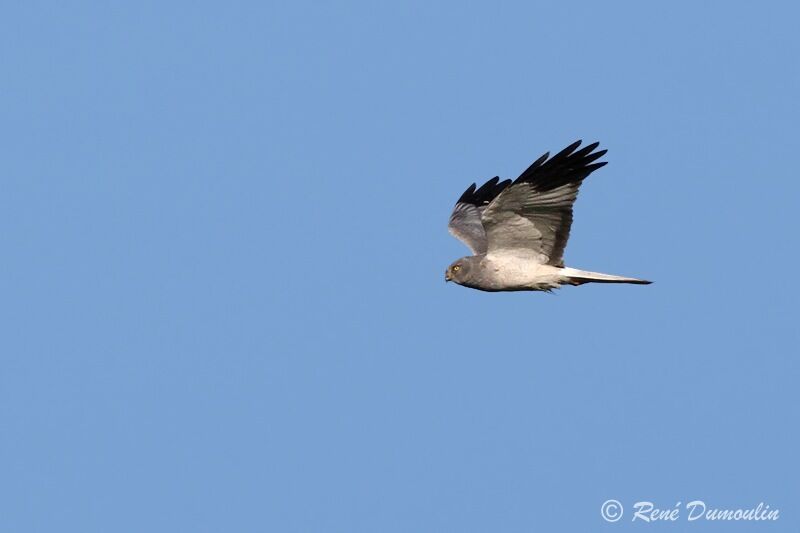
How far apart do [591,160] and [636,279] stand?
1653 mm

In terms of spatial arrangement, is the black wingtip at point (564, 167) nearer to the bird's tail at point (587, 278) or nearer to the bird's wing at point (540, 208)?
the bird's wing at point (540, 208)

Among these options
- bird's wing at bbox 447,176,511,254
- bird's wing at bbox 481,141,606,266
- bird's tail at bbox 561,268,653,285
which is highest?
bird's wing at bbox 447,176,511,254

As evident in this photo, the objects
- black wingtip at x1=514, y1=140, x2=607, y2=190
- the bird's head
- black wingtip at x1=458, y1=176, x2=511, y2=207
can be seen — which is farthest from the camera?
black wingtip at x1=458, y1=176, x2=511, y2=207

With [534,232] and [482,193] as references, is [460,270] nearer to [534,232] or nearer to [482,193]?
[534,232]

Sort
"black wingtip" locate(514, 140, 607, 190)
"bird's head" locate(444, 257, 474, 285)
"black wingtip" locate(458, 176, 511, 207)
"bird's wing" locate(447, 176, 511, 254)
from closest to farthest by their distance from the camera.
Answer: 1. "black wingtip" locate(514, 140, 607, 190)
2. "bird's head" locate(444, 257, 474, 285)
3. "bird's wing" locate(447, 176, 511, 254)
4. "black wingtip" locate(458, 176, 511, 207)

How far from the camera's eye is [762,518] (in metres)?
15.4

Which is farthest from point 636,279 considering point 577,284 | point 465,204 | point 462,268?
point 465,204

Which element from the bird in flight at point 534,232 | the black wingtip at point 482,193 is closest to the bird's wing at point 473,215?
the black wingtip at point 482,193

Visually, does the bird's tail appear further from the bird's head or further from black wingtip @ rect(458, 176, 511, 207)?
black wingtip @ rect(458, 176, 511, 207)

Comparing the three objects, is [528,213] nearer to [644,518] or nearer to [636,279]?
[636,279]

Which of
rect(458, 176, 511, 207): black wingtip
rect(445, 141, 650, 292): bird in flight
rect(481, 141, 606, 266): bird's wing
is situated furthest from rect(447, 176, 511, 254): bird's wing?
rect(481, 141, 606, 266): bird's wing

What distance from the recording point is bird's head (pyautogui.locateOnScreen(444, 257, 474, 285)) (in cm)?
1762

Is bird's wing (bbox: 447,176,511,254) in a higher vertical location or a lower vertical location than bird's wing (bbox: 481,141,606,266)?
higher

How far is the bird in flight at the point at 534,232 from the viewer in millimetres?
16250
